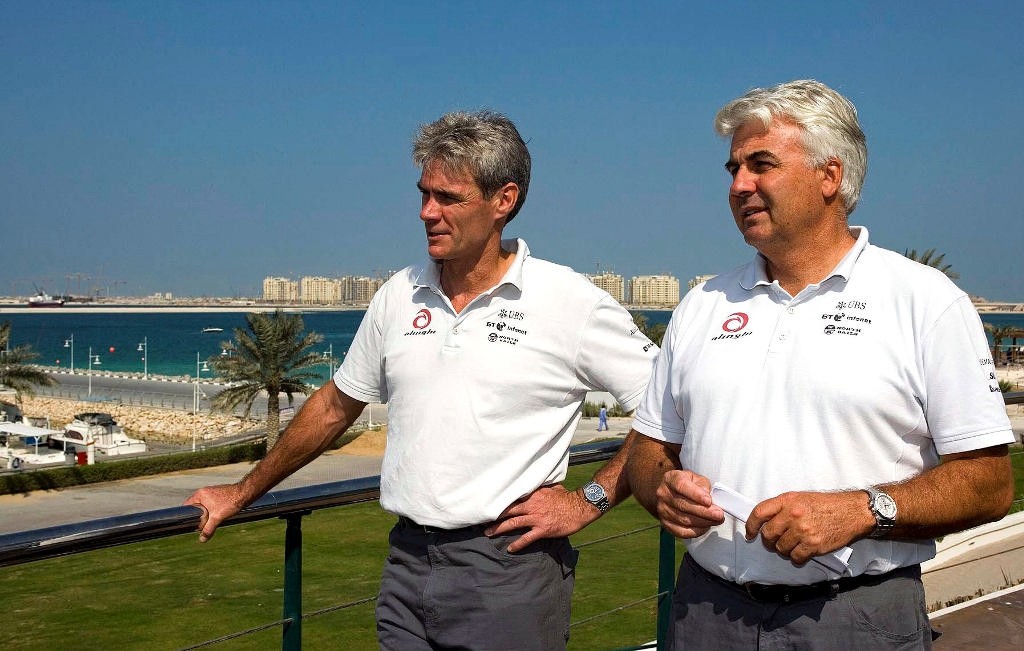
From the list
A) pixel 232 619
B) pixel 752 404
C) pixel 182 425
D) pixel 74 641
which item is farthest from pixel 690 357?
pixel 182 425

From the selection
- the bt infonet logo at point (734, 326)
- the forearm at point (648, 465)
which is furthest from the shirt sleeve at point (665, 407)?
the bt infonet logo at point (734, 326)

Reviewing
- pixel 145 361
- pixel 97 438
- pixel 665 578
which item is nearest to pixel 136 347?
pixel 145 361

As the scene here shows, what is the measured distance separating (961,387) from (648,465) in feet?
2.33

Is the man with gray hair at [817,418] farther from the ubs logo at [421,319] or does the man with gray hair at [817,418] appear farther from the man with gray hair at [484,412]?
the ubs logo at [421,319]

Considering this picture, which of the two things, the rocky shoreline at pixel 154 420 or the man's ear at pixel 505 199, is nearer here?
the man's ear at pixel 505 199

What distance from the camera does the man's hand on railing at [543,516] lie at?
7.86ft

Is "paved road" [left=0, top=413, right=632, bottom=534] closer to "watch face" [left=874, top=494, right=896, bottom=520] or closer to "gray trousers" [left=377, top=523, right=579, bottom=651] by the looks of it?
"gray trousers" [left=377, top=523, right=579, bottom=651]

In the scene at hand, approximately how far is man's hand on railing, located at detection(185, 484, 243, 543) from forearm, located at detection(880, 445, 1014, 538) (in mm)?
1529

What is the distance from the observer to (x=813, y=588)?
1.96 metres

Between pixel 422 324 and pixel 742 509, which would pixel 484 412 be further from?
pixel 742 509

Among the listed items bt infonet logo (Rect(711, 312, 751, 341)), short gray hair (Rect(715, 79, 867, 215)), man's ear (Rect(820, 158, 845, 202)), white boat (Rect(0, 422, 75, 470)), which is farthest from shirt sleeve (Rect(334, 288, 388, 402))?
white boat (Rect(0, 422, 75, 470))

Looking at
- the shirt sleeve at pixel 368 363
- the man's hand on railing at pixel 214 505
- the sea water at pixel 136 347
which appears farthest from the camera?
the sea water at pixel 136 347

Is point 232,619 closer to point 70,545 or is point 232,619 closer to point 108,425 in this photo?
point 70,545

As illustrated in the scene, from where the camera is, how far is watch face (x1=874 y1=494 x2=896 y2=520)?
5.98ft
